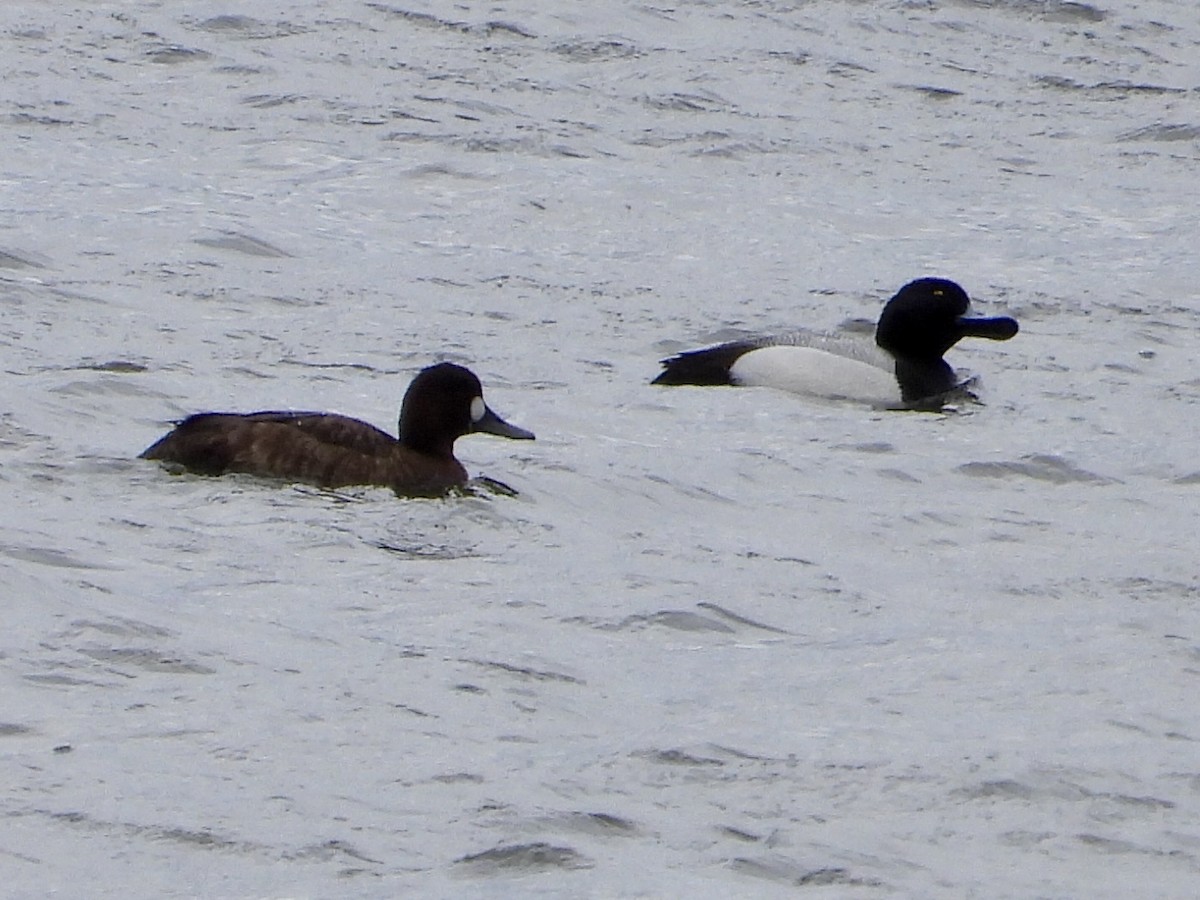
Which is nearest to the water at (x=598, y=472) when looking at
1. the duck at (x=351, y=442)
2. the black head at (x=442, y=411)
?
the duck at (x=351, y=442)

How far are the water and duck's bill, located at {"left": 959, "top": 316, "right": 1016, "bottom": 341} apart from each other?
0.51 feet

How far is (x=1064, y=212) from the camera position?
1510 centimetres

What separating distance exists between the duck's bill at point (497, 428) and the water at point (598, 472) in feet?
0.44

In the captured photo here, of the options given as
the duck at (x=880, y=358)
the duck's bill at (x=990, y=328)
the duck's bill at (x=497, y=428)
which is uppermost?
the duck's bill at (x=497, y=428)

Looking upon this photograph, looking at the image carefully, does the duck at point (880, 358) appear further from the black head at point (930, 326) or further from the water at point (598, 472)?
the water at point (598, 472)

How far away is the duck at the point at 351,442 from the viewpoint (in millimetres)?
8453

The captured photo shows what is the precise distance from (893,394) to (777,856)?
6.60 metres

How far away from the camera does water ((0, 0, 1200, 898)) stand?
5.67m

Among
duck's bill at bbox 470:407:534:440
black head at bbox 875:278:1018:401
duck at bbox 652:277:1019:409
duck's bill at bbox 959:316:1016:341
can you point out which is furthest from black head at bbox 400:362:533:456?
duck's bill at bbox 959:316:1016:341

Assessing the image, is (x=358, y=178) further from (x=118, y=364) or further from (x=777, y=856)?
(x=777, y=856)

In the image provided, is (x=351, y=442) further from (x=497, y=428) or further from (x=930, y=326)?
(x=930, y=326)

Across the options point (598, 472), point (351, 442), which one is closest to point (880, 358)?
point (598, 472)

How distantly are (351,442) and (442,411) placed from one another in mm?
502

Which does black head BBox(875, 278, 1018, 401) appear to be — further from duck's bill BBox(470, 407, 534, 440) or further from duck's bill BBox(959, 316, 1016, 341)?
duck's bill BBox(470, 407, 534, 440)
